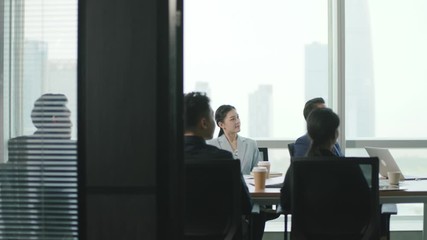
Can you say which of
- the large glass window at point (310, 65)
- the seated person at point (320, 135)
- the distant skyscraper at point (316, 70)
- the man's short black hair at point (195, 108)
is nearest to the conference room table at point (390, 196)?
the seated person at point (320, 135)

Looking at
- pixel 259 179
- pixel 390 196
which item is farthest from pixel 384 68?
pixel 259 179

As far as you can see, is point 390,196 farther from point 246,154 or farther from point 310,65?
point 310,65

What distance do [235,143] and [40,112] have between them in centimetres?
297

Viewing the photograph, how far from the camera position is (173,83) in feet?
6.42

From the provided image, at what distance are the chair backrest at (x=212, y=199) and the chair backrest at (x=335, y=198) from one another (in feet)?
0.93

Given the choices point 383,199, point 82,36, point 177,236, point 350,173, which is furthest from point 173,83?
point 383,199

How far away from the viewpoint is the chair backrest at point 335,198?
294 cm

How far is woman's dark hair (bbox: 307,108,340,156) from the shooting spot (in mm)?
3314

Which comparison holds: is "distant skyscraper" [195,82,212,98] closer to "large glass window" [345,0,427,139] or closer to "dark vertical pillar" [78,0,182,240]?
"large glass window" [345,0,427,139]

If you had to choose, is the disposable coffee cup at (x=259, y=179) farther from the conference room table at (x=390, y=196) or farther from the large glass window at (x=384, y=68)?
the large glass window at (x=384, y=68)

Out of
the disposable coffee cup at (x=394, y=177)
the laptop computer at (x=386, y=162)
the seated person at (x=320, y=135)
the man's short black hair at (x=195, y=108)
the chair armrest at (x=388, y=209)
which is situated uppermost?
the man's short black hair at (x=195, y=108)

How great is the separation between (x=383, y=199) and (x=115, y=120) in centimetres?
208

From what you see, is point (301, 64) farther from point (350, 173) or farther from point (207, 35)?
point (350, 173)

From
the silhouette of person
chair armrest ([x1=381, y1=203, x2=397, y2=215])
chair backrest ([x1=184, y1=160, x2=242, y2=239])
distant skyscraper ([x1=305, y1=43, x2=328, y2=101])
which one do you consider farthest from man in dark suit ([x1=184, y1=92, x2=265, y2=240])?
distant skyscraper ([x1=305, y1=43, x2=328, y2=101])
